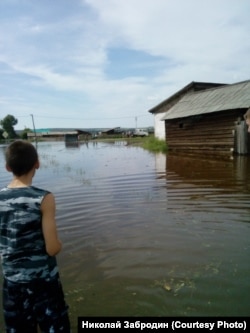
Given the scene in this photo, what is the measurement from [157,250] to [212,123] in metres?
17.7

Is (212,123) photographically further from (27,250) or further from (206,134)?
(27,250)

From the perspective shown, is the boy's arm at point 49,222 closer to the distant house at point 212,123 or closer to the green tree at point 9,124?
the distant house at point 212,123

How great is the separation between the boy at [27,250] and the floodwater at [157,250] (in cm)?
132

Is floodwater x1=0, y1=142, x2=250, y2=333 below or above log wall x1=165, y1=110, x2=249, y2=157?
below

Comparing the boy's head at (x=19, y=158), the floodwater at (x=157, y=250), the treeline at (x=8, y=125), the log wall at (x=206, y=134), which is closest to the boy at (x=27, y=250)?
the boy's head at (x=19, y=158)

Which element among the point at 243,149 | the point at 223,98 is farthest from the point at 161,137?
the point at 243,149

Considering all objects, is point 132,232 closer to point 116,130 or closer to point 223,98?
point 223,98

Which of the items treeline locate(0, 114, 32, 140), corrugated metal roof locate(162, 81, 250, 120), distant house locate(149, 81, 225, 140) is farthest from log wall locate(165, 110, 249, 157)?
treeline locate(0, 114, 32, 140)

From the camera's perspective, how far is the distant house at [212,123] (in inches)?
783

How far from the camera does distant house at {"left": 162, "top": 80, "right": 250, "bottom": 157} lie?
1989 cm

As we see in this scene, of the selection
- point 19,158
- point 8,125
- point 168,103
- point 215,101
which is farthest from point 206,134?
point 8,125

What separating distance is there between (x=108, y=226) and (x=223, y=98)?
17252 mm

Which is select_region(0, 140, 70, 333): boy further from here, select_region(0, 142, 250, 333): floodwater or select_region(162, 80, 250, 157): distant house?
select_region(162, 80, 250, 157): distant house

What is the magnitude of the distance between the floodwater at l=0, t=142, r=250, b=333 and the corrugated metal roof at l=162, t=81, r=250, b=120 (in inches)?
373
